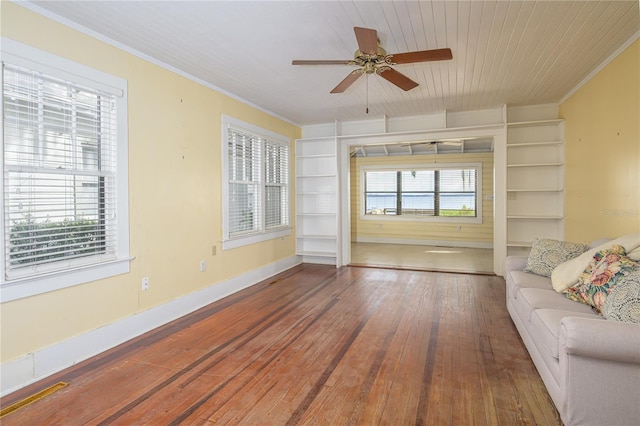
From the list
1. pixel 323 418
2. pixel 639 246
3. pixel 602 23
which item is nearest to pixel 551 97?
pixel 602 23

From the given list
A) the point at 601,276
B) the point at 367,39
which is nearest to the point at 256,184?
the point at 367,39

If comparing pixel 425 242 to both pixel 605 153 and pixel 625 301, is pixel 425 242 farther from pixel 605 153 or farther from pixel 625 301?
pixel 625 301

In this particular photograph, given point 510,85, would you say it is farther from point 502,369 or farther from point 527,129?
point 502,369

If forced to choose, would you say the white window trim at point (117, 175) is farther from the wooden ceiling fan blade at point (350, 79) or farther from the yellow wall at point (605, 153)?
the yellow wall at point (605, 153)

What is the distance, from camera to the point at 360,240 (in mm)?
10070

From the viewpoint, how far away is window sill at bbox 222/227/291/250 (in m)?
4.62

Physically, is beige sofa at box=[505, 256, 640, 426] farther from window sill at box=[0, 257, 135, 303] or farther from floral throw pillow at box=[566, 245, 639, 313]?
window sill at box=[0, 257, 135, 303]

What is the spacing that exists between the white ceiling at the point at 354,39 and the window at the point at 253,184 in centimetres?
75

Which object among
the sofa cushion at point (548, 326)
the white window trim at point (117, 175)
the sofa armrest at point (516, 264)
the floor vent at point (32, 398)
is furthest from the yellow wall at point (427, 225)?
the floor vent at point (32, 398)

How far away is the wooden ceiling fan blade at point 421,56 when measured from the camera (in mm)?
2667

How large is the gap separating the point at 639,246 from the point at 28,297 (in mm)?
4526

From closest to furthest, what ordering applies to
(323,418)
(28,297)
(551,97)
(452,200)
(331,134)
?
1. (323,418)
2. (28,297)
3. (551,97)
4. (331,134)
5. (452,200)

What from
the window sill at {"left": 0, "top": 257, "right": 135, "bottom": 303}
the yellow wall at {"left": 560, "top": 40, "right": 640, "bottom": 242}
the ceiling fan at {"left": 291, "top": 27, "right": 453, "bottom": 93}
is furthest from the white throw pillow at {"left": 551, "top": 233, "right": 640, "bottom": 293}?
the window sill at {"left": 0, "top": 257, "right": 135, "bottom": 303}

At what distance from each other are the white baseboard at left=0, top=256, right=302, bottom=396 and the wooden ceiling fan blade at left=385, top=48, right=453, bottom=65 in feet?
11.0
